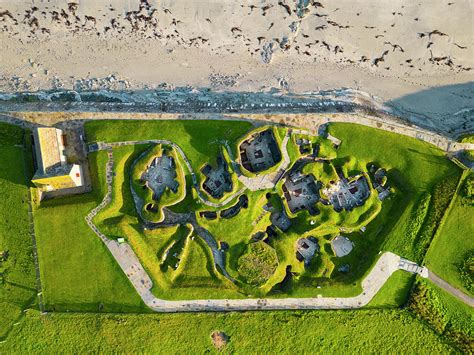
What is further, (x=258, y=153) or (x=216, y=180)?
(x=258, y=153)

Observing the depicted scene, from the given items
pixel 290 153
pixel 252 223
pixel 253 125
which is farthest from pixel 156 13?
pixel 252 223

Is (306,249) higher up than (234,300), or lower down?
higher up

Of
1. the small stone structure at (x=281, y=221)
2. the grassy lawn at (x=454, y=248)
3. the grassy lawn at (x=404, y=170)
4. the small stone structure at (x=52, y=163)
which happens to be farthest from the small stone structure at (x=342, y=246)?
the small stone structure at (x=52, y=163)

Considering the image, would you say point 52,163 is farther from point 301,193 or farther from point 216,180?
point 301,193

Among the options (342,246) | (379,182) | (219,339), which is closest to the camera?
(219,339)

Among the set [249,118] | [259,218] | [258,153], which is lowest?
[259,218]

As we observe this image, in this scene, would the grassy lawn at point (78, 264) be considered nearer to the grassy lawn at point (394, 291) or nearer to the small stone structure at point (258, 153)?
the small stone structure at point (258, 153)

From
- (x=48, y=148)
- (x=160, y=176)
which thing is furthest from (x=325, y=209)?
(x=48, y=148)
